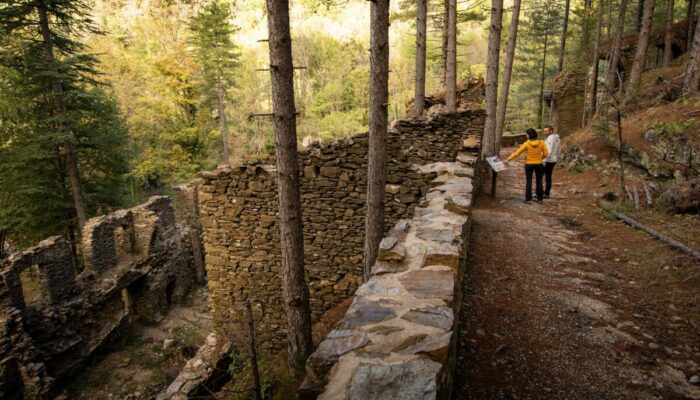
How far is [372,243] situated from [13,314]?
9.29 metres

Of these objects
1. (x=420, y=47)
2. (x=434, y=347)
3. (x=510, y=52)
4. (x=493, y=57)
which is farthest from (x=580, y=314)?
(x=510, y=52)

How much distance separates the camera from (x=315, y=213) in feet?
23.9

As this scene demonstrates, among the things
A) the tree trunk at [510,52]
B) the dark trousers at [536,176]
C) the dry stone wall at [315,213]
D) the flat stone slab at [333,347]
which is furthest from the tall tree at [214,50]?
the flat stone slab at [333,347]

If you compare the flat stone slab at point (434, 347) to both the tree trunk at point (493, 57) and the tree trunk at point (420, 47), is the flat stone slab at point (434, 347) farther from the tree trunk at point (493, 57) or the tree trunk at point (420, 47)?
the tree trunk at point (420, 47)

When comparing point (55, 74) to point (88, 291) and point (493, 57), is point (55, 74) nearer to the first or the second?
point (88, 291)

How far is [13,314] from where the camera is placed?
28.5 ft

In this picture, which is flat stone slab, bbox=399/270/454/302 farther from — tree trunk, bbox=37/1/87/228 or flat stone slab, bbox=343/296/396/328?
tree trunk, bbox=37/1/87/228

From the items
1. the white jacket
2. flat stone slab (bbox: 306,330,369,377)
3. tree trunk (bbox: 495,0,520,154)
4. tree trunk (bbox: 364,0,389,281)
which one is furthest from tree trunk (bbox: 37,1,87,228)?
the white jacket

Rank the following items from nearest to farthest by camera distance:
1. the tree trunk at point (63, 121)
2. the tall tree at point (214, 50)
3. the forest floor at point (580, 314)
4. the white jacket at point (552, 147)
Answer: the forest floor at point (580, 314)
the white jacket at point (552, 147)
the tree trunk at point (63, 121)
the tall tree at point (214, 50)

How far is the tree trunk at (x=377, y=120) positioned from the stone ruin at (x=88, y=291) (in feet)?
29.7

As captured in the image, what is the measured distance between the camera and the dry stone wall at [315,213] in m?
6.88

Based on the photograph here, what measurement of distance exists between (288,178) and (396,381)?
3038 millimetres

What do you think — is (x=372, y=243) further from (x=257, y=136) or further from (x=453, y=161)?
(x=257, y=136)

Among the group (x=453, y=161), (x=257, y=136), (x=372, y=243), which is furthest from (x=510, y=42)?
(x=257, y=136)
